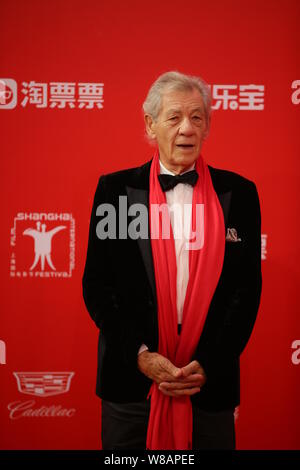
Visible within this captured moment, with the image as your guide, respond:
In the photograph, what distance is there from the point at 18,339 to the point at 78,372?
35 cm

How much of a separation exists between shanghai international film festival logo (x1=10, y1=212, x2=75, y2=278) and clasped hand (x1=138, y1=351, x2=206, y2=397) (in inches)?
32.2

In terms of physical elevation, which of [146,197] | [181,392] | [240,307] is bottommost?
[181,392]

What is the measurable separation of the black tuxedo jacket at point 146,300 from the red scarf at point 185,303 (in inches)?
1.3

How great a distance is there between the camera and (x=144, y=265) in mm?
1954

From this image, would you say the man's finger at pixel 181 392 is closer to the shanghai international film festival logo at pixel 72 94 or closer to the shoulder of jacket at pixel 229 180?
the shoulder of jacket at pixel 229 180

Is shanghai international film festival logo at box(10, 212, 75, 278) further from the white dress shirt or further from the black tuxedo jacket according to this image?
the white dress shirt

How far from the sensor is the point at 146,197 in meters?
2.02

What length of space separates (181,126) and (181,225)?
0.39 m

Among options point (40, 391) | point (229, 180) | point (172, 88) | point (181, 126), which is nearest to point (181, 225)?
point (229, 180)

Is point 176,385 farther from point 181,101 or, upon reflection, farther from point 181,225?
point 181,101

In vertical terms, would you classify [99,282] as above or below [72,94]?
below
